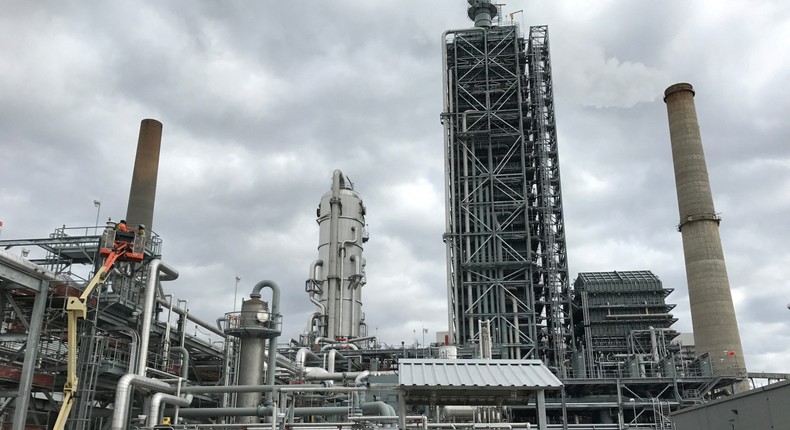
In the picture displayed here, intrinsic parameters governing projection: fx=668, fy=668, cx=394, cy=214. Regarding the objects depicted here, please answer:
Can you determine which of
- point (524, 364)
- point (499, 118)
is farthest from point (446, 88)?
point (524, 364)

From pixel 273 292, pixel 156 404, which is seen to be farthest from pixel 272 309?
pixel 156 404

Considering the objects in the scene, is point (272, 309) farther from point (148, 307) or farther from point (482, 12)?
point (482, 12)

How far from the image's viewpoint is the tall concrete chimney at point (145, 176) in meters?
37.7

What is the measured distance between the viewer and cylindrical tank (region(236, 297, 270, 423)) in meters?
33.1

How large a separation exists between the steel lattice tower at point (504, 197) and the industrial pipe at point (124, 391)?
1222 inches

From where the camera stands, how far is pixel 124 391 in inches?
1020

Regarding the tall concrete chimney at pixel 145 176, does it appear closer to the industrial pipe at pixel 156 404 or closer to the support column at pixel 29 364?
the support column at pixel 29 364

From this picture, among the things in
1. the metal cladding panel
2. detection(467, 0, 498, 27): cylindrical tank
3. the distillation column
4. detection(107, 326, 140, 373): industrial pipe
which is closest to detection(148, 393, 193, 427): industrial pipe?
detection(107, 326, 140, 373): industrial pipe

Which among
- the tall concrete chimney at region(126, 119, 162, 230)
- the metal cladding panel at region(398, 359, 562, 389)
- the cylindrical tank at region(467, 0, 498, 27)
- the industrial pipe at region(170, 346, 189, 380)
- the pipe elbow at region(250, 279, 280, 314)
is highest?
the cylindrical tank at region(467, 0, 498, 27)

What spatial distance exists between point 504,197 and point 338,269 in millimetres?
16184

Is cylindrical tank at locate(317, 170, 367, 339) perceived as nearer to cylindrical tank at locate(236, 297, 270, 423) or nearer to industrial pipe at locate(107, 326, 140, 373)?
cylindrical tank at locate(236, 297, 270, 423)

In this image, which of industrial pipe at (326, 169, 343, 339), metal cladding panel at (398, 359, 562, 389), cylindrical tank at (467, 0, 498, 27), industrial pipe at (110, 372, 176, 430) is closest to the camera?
metal cladding panel at (398, 359, 562, 389)

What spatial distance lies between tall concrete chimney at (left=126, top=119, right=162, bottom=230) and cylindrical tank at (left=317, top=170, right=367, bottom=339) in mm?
22863

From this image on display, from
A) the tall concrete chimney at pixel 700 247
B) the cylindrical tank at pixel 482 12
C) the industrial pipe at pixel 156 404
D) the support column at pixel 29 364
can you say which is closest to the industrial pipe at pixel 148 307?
the industrial pipe at pixel 156 404
